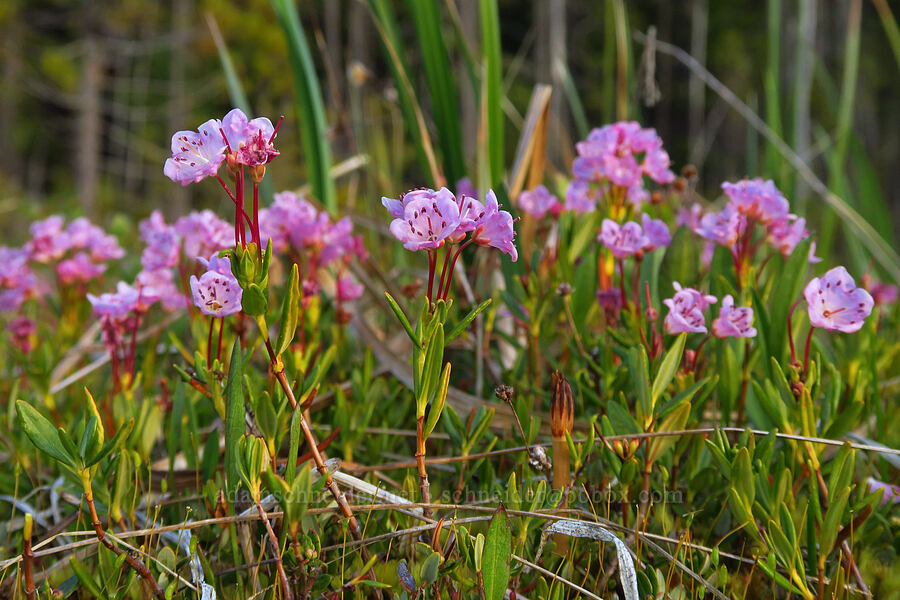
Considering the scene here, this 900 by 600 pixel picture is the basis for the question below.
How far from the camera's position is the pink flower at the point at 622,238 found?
1431mm

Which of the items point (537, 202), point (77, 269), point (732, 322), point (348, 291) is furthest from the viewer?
point (77, 269)

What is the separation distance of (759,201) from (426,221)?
87 centimetres

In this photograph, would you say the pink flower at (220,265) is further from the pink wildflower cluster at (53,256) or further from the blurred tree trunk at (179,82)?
the blurred tree trunk at (179,82)

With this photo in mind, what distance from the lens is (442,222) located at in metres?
0.95

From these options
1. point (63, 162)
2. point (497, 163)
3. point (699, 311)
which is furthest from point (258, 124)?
point (63, 162)

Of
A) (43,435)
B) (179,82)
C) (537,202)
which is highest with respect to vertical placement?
(179,82)

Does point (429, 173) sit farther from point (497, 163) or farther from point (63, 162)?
point (63, 162)

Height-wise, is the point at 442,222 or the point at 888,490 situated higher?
the point at 442,222

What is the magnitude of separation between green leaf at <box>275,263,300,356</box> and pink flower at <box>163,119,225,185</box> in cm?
20

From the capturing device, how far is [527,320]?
5.48ft

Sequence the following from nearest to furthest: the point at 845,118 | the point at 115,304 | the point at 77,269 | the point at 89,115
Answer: the point at 115,304, the point at 77,269, the point at 845,118, the point at 89,115

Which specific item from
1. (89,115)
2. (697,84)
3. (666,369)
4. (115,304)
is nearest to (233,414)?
(115,304)

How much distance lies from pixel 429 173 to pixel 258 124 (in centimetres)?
107

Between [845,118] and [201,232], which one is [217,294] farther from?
[845,118]
